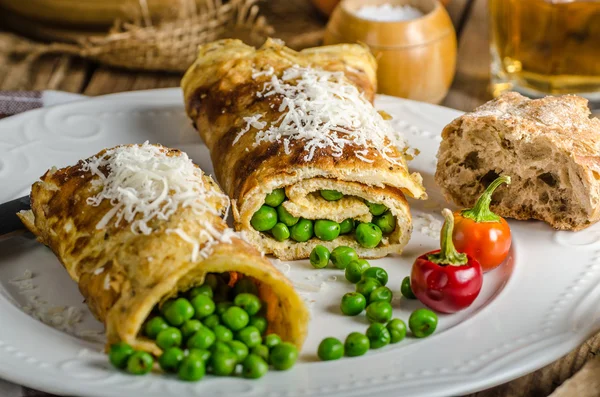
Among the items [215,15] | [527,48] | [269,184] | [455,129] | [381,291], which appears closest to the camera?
[381,291]

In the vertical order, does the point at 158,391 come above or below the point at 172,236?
below

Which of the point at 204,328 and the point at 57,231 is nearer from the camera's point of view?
the point at 204,328

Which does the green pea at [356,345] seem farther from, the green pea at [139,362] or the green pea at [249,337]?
the green pea at [139,362]

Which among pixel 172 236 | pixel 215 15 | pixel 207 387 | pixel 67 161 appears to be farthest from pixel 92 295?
pixel 215 15

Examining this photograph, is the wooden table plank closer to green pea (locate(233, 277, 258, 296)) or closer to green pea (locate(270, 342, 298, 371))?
green pea (locate(233, 277, 258, 296))

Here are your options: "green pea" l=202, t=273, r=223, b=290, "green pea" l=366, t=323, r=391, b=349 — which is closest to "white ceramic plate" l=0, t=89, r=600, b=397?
"green pea" l=366, t=323, r=391, b=349

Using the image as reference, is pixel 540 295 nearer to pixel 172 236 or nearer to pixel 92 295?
pixel 172 236

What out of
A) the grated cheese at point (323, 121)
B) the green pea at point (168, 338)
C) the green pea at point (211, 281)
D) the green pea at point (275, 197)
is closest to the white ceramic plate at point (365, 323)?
the green pea at point (168, 338)

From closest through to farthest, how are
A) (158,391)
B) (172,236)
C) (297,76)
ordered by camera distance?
(158,391)
(172,236)
(297,76)
